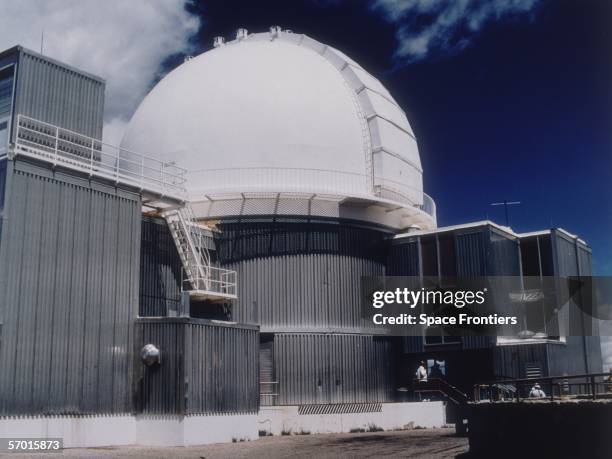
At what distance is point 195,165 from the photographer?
32.3 m

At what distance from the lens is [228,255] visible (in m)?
31.1

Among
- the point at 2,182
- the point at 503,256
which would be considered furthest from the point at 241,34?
the point at 2,182

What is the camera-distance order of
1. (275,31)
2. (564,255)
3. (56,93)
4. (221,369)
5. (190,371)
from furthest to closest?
(275,31), (564,255), (221,369), (56,93), (190,371)

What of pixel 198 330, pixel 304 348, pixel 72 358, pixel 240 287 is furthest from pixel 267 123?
pixel 72 358

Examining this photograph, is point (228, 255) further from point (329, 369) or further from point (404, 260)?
point (404, 260)

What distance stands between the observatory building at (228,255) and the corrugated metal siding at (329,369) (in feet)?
0.21

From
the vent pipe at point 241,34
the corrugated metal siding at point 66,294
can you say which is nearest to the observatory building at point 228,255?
the corrugated metal siding at point 66,294

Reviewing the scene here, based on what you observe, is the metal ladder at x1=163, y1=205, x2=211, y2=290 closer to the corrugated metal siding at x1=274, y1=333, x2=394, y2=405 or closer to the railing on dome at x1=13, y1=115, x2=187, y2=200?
the railing on dome at x1=13, y1=115, x2=187, y2=200

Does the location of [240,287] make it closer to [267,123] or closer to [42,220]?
[267,123]

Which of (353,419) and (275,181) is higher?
(275,181)

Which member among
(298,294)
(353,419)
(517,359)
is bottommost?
(353,419)

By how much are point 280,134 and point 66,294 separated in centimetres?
1335

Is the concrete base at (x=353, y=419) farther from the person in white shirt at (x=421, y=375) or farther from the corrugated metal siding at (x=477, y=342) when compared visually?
the corrugated metal siding at (x=477, y=342)

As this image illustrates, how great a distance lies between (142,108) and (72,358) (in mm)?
17135
